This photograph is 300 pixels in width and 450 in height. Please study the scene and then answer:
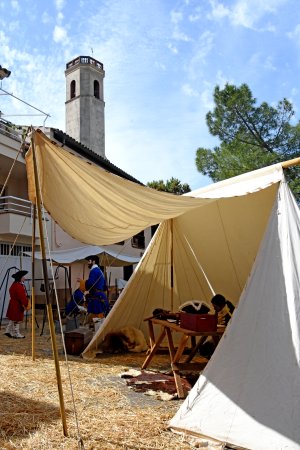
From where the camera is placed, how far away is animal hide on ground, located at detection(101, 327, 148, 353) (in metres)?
6.45

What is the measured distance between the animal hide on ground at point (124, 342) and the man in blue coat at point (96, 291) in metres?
1.39

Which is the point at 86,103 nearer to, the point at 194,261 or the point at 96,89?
the point at 96,89

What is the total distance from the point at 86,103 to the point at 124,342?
24.0 m

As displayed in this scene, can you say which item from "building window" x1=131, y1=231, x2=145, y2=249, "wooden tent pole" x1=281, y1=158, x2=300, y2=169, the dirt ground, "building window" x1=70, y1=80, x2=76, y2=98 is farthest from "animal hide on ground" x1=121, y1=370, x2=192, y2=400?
"building window" x1=70, y1=80, x2=76, y2=98

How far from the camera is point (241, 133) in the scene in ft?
54.4

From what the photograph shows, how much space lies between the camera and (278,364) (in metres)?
3.12

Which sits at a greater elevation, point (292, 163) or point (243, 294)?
point (292, 163)

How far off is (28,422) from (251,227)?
4.26 meters

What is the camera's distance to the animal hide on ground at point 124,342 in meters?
6.45

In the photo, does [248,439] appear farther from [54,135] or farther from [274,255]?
[54,135]

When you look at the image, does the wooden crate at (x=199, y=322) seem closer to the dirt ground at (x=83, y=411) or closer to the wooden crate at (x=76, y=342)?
the dirt ground at (x=83, y=411)

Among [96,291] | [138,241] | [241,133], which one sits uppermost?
[241,133]

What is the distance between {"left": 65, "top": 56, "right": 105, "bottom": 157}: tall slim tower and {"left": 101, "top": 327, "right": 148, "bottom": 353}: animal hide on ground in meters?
22.3

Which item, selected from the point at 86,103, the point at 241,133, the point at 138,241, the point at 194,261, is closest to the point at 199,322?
the point at 194,261
